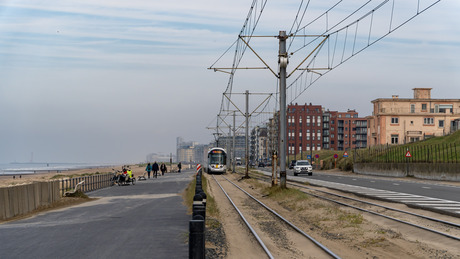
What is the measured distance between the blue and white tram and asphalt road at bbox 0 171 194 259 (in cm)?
5356

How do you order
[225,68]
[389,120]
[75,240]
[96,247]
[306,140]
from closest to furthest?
[96,247], [75,240], [225,68], [389,120], [306,140]

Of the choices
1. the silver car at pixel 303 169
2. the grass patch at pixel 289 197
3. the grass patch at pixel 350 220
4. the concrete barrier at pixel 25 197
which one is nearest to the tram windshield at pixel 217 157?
the silver car at pixel 303 169

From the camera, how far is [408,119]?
338ft

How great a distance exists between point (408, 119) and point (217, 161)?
44294 mm

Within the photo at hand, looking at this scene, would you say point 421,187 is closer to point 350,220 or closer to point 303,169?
point 350,220

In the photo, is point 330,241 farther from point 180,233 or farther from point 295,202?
point 295,202

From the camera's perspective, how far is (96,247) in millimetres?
11805

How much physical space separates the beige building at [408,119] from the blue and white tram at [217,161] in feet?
126

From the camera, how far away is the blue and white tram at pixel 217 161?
2926 inches

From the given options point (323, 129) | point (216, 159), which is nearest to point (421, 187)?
point (216, 159)

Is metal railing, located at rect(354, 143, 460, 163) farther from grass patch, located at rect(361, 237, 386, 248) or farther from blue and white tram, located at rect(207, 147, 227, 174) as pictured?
grass patch, located at rect(361, 237, 386, 248)

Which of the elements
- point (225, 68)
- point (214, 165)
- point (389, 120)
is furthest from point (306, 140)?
point (225, 68)

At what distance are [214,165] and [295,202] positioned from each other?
1992 inches

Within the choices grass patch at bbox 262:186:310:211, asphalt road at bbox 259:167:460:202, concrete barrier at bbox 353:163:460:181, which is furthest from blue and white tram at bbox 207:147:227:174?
grass patch at bbox 262:186:310:211
